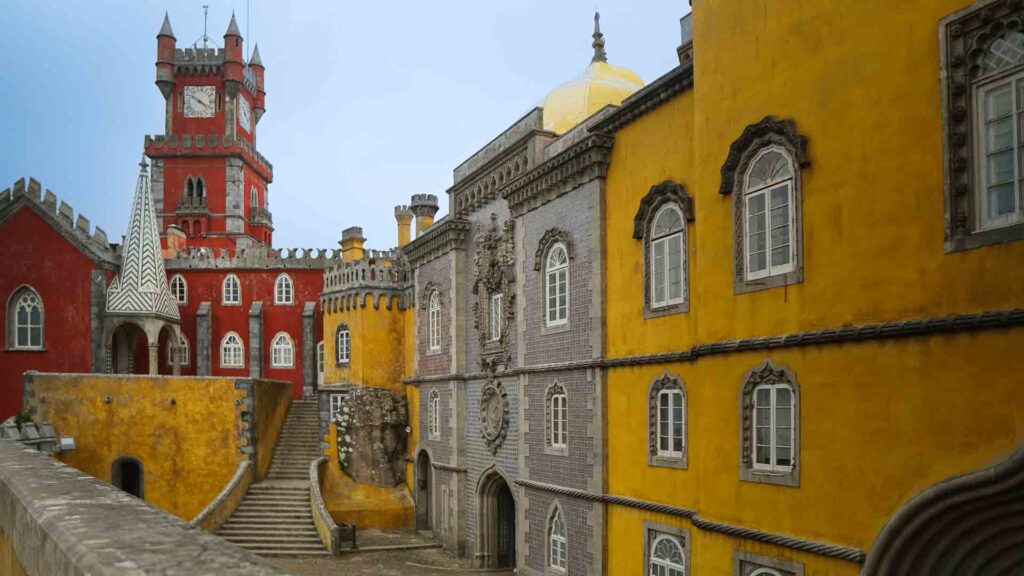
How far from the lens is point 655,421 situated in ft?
48.0

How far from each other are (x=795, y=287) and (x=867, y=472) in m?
2.33

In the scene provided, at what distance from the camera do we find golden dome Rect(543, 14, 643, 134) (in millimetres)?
20953

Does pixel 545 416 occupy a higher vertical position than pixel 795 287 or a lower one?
lower

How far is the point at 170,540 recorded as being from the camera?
4.62m

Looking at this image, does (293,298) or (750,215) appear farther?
(293,298)

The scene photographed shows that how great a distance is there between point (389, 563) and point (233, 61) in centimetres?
3636

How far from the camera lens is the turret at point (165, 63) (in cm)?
4969

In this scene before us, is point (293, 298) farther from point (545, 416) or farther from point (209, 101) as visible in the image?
point (545, 416)

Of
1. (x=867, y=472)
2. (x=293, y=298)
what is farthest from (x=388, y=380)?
(x=867, y=472)

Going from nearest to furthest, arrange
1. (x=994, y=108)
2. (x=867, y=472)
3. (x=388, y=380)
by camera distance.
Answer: (x=994, y=108) < (x=867, y=472) < (x=388, y=380)

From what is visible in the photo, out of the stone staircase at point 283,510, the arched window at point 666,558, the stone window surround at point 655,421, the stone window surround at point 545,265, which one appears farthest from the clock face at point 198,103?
the arched window at point 666,558

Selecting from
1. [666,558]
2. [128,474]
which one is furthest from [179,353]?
[666,558]

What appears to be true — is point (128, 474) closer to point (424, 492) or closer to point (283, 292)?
point (424, 492)

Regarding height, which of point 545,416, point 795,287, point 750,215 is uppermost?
point 750,215
